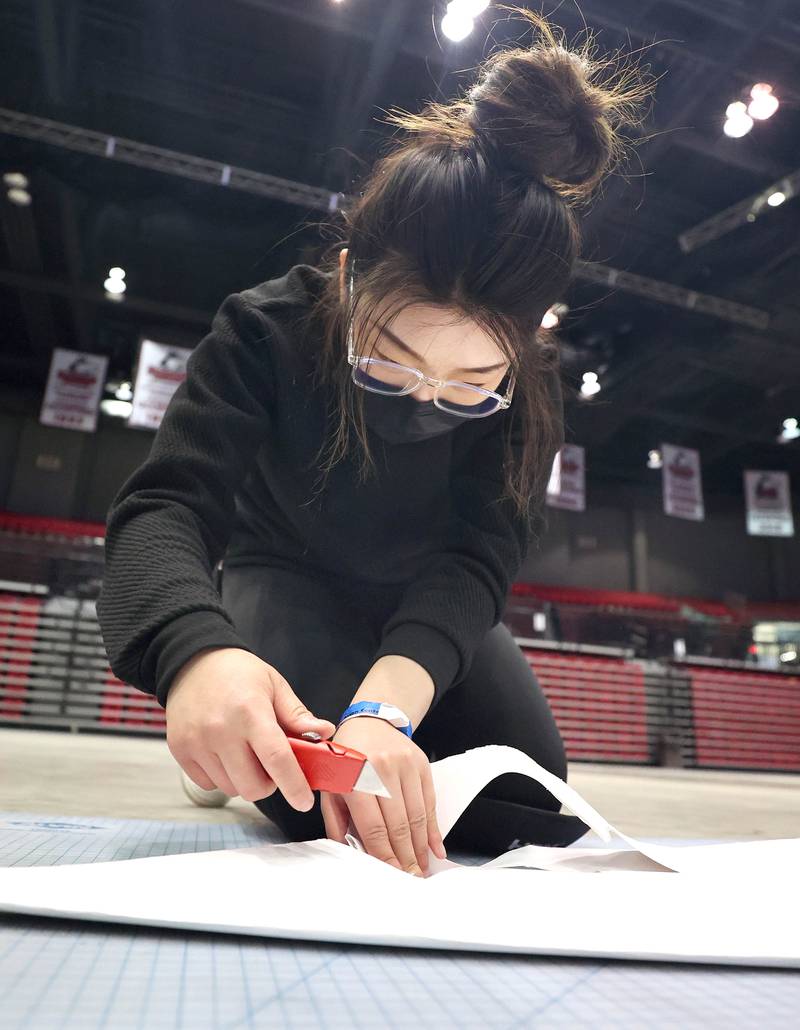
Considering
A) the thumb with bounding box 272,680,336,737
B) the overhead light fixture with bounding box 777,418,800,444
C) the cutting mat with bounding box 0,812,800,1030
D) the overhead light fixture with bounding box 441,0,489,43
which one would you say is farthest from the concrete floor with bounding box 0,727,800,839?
the overhead light fixture with bounding box 777,418,800,444

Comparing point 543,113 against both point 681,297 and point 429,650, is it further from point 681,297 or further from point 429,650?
point 681,297

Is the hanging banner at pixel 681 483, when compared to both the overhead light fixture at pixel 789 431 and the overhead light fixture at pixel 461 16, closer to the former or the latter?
the overhead light fixture at pixel 789 431

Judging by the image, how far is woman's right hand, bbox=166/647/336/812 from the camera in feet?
1.88

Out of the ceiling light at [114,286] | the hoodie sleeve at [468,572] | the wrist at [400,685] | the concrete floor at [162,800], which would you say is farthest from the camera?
the ceiling light at [114,286]

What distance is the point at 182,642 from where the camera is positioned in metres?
0.68

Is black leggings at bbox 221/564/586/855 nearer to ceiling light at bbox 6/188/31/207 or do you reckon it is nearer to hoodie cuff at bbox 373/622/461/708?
hoodie cuff at bbox 373/622/461/708

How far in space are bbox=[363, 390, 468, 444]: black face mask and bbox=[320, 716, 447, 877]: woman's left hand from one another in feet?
1.62

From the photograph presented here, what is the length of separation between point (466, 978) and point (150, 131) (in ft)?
23.0

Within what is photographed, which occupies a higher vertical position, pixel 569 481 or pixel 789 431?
pixel 789 431

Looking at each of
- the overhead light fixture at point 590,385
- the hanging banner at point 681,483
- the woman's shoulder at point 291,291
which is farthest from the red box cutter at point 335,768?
the hanging banner at point 681,483

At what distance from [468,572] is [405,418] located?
25 cm

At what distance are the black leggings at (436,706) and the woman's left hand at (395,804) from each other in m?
0.29

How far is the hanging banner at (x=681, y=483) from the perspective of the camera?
963 cm

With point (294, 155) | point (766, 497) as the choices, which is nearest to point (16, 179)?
point (294, 155)
